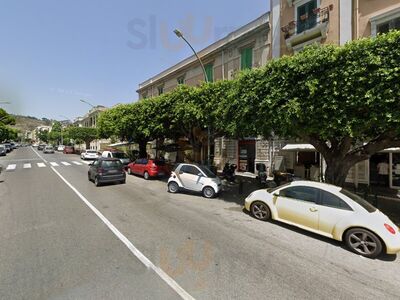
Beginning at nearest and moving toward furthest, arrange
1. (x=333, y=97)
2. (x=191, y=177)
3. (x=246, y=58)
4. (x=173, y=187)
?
(x=333, y=97) → (x=191, y=177) → (x=173, y=187) → (x=246, y=58)

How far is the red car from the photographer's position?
15.8m

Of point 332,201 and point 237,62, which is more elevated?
point 237,62

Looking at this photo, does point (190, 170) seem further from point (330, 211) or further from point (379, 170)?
point (379, 170)

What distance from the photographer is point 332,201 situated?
19.7 ft

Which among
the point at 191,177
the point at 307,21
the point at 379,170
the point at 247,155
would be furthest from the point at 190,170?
the point at 307,21

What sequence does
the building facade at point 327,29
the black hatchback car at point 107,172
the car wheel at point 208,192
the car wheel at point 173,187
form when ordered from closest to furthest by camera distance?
the car wheel at point 208,192 < the car wheel at point 173,187 < the building facade at point 327,29 < the black hatchback car at point 107,172

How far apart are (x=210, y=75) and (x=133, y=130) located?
9.25m

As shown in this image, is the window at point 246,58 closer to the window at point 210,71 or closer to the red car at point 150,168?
the window at point 210,71

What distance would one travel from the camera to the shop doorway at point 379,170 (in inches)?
534

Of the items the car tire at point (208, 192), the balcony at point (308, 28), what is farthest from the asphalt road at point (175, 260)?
the balcony at point (308, 28)

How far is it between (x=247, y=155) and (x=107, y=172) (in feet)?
37.7

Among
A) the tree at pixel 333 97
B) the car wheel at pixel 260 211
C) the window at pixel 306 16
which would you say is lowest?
the car wheel at pixel 260 211

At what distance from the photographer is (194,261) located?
15.3 feet

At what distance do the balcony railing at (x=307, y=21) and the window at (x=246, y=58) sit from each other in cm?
323
